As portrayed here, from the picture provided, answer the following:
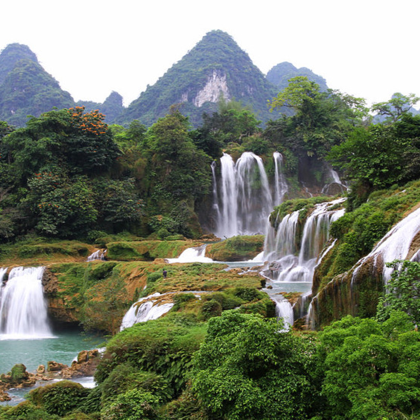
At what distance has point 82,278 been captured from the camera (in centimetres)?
1941

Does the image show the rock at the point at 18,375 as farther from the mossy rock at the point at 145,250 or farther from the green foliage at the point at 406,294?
the mossy rock at the point at 145,250

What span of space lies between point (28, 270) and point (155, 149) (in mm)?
16734

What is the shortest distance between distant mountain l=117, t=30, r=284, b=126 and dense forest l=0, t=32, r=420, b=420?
43713 millimetres

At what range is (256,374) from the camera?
5.20 metres

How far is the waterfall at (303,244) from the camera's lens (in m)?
17.2

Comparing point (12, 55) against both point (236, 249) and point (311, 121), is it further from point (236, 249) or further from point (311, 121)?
point (236, 249)

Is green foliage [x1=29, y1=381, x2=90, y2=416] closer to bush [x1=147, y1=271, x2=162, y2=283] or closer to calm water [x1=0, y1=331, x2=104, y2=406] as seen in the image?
calm water [x1=0, y1=331, x2=104, y2=406]

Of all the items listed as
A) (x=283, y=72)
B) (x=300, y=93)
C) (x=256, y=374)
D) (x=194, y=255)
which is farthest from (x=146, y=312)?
(x=283, y=72)

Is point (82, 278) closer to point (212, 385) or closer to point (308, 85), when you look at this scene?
point (212, 385)

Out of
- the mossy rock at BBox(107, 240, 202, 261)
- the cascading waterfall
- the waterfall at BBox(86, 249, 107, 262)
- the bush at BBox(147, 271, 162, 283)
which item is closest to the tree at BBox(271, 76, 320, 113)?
the cascading waterfall

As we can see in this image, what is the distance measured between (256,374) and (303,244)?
13750mm

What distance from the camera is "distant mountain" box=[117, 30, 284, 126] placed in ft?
266

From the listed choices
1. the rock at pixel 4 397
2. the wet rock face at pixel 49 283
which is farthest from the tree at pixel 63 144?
the rock at pixel 4 397

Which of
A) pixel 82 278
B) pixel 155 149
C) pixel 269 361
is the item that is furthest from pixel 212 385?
pixel 155 149
